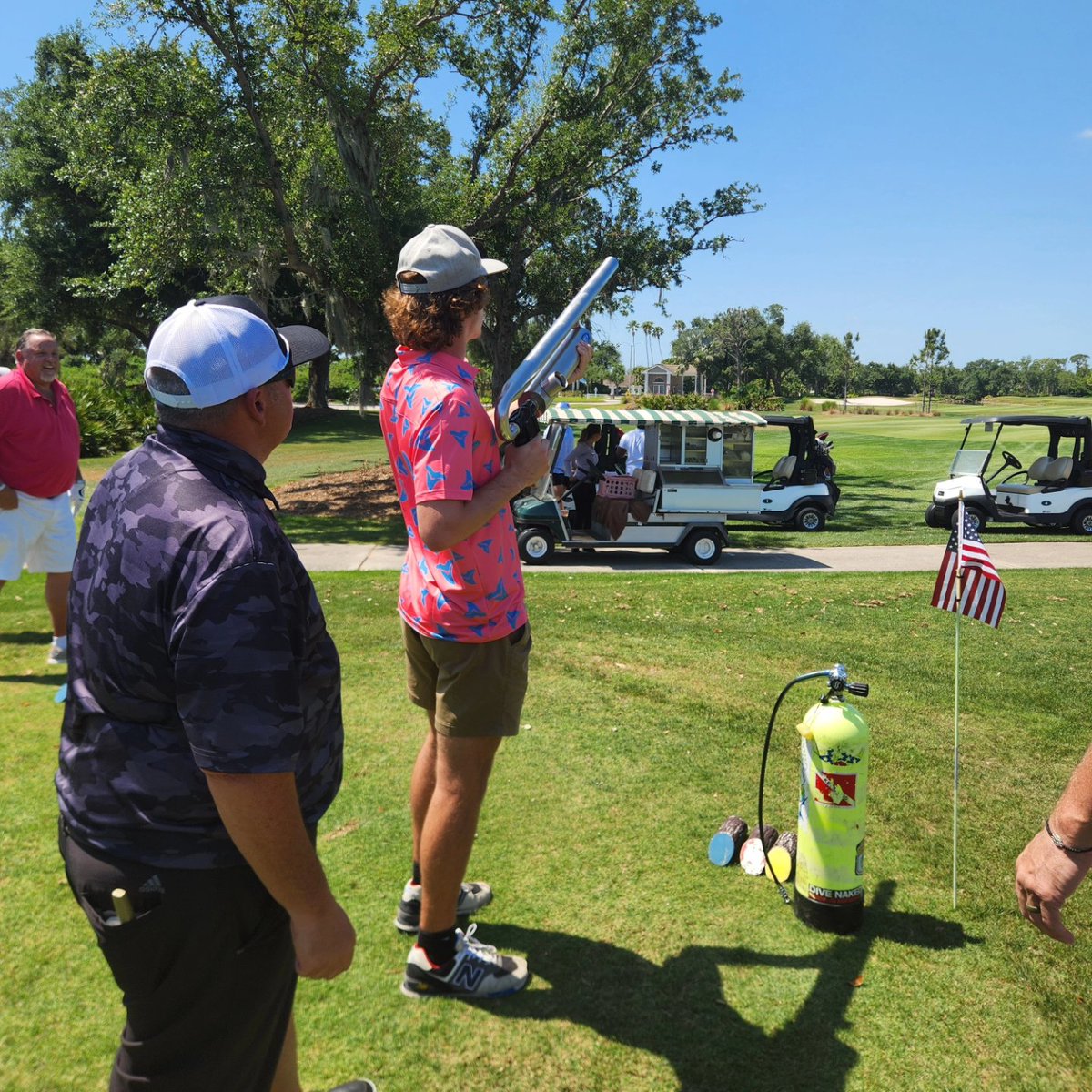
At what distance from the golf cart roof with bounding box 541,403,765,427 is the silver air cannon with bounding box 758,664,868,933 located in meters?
8.69

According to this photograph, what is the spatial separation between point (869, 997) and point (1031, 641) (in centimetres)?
511

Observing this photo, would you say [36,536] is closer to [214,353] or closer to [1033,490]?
[214,353]

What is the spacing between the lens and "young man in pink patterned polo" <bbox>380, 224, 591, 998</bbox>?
2.43 metres

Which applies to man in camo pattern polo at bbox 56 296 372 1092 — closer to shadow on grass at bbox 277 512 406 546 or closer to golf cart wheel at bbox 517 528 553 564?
golf cart wheel at bbox 517 528 553 564

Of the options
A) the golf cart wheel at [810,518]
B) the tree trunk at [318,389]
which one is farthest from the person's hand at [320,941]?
the tree trunk at [318,389]

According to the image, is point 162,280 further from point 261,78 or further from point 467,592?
point 467,592

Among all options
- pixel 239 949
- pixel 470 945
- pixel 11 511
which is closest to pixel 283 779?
pixel 239 949

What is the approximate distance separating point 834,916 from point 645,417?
988 cm

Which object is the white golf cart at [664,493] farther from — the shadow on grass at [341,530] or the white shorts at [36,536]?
the white shorts at [36,536]

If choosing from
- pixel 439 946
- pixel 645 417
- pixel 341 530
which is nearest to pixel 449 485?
pixel 439 946

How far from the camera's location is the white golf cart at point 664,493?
38.5ft

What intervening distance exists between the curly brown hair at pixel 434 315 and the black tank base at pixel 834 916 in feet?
7.57

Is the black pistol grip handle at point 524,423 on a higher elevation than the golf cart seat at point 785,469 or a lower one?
higher

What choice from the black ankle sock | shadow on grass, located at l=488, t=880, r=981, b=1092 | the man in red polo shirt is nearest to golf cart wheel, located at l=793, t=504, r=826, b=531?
the man in red polo shirt
